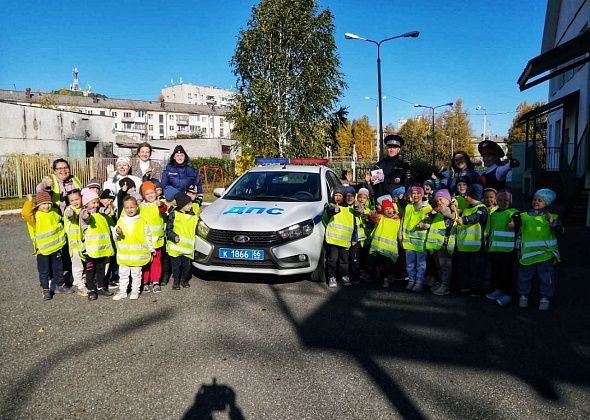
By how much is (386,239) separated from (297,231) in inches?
48.4

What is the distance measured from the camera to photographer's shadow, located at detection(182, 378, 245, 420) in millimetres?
3000

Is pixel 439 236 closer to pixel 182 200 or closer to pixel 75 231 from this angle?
pixel 182 200

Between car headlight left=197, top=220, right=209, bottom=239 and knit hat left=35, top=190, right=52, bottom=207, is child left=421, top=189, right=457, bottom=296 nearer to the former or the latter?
car headlight left=197, top=220, right=209, bottom=239

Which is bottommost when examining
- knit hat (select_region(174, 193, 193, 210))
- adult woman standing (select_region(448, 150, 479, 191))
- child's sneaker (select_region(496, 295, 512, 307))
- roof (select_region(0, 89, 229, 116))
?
child's sneaker (select_region(496, 295, 512, 307))

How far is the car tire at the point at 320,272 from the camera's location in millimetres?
6117

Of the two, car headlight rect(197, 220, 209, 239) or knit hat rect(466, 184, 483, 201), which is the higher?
knit hat rect(466, 184, 483, 201)

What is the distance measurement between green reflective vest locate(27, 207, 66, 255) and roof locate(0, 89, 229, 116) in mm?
75483

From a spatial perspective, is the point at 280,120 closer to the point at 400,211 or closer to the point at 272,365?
the point at 400,211

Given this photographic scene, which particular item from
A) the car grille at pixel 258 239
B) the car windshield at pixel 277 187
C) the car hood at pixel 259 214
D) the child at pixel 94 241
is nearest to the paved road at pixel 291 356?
the child at pixel 94 241

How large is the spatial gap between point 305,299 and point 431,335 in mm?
1653

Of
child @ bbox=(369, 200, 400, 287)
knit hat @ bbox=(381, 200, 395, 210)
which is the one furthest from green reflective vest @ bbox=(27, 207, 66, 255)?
knit hat @ bbox=(381, 200, 395, 210)

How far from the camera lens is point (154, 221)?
577cm

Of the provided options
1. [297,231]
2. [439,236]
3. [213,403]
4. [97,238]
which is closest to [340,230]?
[297,231]

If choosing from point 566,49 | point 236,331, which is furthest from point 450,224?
point 566,49
